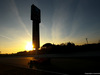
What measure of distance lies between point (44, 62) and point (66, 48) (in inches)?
853

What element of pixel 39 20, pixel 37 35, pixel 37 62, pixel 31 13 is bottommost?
pixel 37 62

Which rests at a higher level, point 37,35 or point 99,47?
point 37,35

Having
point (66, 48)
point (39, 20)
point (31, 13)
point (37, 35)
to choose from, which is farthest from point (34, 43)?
point (66, 48)

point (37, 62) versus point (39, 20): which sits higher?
point (39, 20)

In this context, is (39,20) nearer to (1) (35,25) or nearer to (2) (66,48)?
(1) (35,25)

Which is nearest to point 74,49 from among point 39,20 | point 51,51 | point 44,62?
point 51,51

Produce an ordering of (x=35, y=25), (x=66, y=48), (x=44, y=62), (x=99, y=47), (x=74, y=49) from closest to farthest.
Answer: (x=44, y=62), (x=99, y=47), (x=35, y=25), (x=74, y=49), (x=66, y=48)

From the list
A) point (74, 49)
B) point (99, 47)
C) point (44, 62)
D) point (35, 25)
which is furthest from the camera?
point (74, 49)

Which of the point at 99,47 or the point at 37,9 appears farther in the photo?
the point at 37,9

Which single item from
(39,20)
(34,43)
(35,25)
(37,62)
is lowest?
(37,62)

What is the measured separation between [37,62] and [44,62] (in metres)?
1.23

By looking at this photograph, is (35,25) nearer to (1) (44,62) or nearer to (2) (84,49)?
(1) (44,62)

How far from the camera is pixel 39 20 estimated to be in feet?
78.1

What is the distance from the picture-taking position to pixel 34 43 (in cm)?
2108
